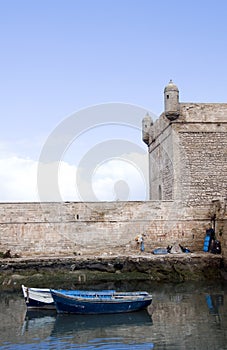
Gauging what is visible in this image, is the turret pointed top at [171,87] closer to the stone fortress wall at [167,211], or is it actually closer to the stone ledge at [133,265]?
the stone fortress wall at [167,211]

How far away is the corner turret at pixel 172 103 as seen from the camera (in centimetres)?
2194

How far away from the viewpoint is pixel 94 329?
42.2 ft

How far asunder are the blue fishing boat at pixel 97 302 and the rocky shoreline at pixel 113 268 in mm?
4127

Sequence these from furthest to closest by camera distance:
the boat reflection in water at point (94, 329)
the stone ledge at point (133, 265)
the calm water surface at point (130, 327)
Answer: the stone ledge at point (133, 265), the boat reflection in water at point (94, 329), the calm water surface at point (130, 327)

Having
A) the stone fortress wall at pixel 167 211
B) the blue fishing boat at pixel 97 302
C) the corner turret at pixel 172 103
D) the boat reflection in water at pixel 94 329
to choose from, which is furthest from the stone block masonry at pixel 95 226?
the blue fishing boat at pixel 97 302

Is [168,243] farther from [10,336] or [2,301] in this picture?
[10,336]

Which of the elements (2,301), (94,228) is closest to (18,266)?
(2,301)

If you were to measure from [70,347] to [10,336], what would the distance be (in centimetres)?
186

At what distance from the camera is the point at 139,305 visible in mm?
14625

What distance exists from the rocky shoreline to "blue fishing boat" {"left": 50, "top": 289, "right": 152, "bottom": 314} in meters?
4.13

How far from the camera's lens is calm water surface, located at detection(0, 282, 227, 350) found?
11.4 m

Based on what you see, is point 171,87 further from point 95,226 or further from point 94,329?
point 94,329

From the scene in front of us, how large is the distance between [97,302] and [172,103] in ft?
35.3

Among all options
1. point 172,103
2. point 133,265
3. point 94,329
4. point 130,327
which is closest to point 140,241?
point 133,265
